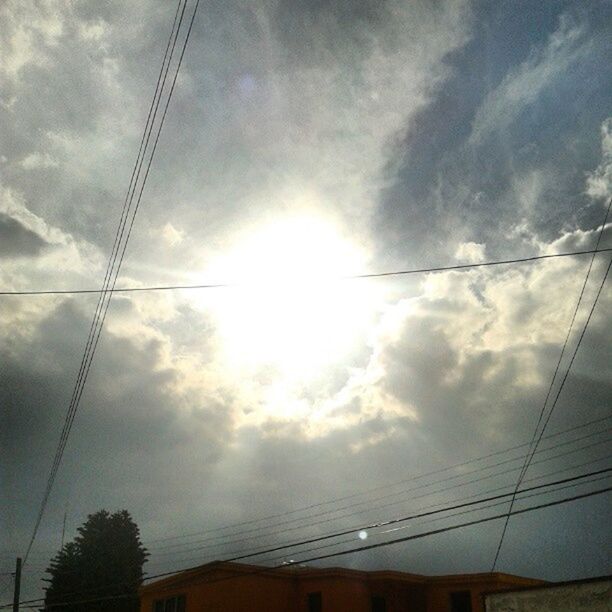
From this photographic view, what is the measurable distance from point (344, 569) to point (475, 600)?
7629mm

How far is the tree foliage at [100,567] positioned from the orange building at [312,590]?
22239 millimetres

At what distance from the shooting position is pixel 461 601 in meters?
32.6

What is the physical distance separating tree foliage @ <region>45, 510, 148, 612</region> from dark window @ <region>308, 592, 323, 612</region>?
80.9 feet

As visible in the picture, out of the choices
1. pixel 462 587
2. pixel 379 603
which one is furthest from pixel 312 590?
pixel 462 587

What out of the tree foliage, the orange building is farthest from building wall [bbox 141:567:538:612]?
the tree foliage

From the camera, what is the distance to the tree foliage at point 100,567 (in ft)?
167

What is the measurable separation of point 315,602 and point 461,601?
8848mm

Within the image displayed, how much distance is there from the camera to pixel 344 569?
31.9m

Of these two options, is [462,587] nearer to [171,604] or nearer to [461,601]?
[461,601]

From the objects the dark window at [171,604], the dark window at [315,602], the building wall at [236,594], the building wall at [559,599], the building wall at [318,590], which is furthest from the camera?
the dark window at [315,602]

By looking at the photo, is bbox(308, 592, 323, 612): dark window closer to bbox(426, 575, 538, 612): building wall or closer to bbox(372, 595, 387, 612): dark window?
bbox(372, 595, 387, 612): dark window

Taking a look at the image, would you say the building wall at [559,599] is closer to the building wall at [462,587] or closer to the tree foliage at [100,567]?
the building wall at [462,587]

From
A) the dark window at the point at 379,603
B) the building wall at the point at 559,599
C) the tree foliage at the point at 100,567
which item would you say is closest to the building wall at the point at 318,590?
the dark window at the point at 379,603

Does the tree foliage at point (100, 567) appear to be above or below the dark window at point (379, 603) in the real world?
above
